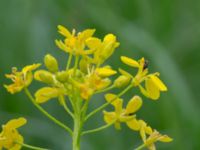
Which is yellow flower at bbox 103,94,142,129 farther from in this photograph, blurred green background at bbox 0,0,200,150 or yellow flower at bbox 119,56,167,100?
blurred green background at bbox 0,0,200,150

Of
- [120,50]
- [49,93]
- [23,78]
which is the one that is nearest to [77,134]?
[49,93]

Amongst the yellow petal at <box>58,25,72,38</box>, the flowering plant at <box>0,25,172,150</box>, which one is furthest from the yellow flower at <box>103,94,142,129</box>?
the yellow petal at <box>58,25,72,38</box>

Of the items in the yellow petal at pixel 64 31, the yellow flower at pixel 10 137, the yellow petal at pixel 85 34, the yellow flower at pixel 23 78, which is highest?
the yellow petal at pixel 64 31

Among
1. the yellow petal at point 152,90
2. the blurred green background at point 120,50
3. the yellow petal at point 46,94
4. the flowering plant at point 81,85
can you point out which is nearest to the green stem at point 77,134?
the flowering plant at point 81,85

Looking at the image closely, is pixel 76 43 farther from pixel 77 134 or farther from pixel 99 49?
pixel 77 134

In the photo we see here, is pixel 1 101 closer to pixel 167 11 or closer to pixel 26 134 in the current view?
pixel 26 134

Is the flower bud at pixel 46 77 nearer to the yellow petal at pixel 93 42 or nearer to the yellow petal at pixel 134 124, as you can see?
the yellow petal at pixel 93 42

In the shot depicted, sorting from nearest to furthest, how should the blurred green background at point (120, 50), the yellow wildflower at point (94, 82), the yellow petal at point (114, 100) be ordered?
the yellow wildflower at point (94, 82), the yellow petal at point (114, 100), the blurred green background at point (120, 50)

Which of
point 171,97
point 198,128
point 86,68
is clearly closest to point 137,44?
point 171,97
